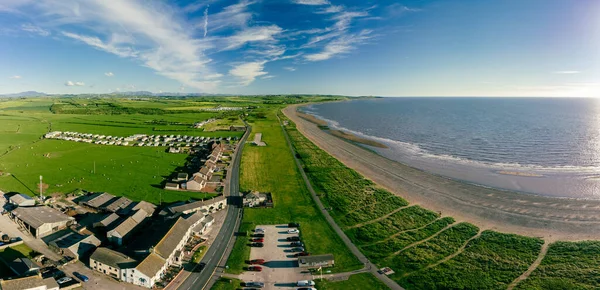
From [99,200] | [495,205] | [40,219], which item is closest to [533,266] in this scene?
[495,205]

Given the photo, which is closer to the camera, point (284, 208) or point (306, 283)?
point (306, 283)

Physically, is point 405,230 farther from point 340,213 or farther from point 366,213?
point 340,213

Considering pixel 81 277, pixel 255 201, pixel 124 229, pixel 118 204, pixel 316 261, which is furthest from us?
pixel 255 201

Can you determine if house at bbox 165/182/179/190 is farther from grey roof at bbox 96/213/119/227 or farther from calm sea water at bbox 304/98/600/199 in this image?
calm sea water at bbox 304/98/600/199

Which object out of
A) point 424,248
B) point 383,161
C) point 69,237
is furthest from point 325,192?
point 69,237

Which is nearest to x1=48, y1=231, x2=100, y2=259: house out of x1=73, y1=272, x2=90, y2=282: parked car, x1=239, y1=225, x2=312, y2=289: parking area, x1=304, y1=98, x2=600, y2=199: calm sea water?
x1=73, y1=272, x2=90, y2=282: parked car

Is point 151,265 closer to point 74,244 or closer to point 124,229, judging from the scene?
point 124,229
